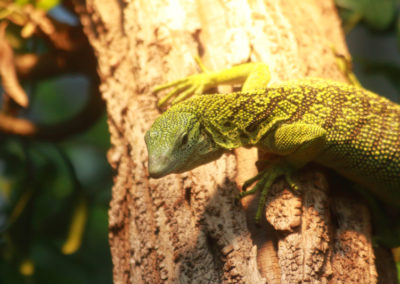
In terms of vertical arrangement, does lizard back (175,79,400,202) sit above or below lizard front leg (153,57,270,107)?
below

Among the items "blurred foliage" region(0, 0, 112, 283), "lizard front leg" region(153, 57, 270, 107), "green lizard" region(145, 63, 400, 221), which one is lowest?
"blurred foliage" region(0, 0, 112, 283)

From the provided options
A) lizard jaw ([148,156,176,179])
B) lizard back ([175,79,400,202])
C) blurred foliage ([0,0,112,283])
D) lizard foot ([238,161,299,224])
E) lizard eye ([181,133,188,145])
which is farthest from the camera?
blurred foliage ([0,0,112,283])

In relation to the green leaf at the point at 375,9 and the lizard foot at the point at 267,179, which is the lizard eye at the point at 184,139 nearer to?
the lizard foot at the point at 267,179

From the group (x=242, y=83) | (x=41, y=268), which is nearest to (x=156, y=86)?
(x=242, y=83)

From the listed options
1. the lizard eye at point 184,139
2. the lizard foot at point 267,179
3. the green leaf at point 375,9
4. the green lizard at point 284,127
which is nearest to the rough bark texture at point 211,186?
the lizard foot at point 267,179

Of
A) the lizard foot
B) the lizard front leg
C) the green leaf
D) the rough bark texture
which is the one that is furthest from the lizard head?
the green leaf

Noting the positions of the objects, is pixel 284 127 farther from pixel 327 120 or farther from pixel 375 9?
pixel 375 9

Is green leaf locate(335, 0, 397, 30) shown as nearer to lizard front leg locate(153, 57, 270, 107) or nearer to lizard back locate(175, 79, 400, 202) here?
lizard back locate(175, 79, 400, 202)
